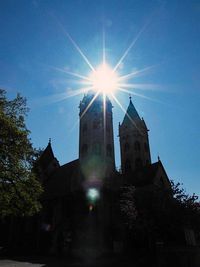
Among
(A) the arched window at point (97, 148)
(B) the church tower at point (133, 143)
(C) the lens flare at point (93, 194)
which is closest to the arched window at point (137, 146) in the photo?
(B) the church tower at point (133, 143)

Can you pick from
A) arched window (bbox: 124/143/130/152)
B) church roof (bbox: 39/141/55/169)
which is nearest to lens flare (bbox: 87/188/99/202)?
church roof (bbox: 39/141/55/169)

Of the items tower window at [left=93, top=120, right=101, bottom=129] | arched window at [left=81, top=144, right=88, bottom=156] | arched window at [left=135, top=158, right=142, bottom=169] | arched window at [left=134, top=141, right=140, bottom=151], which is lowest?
arched window at [left=135, top=158, right=142, bottom=169]

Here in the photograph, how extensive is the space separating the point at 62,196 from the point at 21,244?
872 centimetres

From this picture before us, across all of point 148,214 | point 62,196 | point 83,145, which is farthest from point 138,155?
point 148,214

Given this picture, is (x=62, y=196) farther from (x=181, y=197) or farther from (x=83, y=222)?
(x=181, y=197)

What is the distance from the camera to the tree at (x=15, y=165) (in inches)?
693

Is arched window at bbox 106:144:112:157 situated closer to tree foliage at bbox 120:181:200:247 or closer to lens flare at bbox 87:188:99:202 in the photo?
lens flare at bbox 87:188:99:202

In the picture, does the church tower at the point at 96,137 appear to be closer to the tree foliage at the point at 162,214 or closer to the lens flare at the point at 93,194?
the lens flare at the point at 93,194

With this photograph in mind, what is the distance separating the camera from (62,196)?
111 feet

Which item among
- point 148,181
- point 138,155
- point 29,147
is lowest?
point 29,147

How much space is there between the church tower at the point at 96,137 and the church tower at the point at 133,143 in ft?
21.0

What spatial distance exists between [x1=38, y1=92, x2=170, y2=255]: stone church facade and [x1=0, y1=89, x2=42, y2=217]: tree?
12.1m

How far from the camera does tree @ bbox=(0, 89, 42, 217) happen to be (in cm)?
1759

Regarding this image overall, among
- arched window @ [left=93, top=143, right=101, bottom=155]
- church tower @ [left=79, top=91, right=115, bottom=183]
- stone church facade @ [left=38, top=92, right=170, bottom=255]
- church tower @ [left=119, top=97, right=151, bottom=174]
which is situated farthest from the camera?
church tower @ [left=119, top=97, right=151, bottom=174]
